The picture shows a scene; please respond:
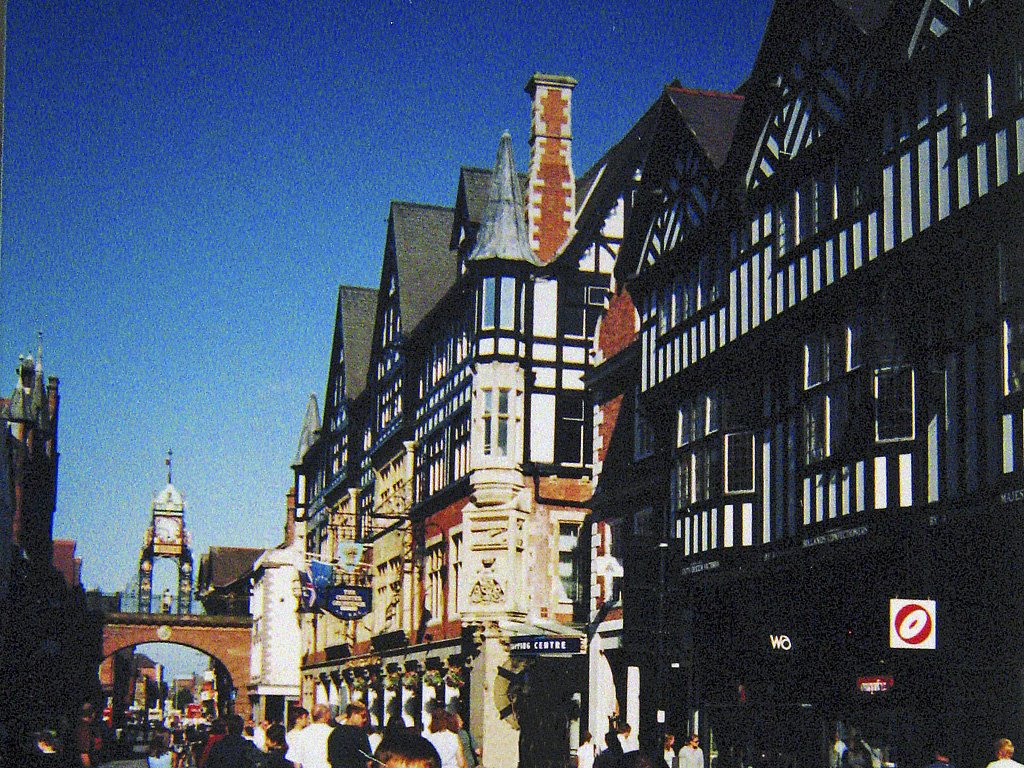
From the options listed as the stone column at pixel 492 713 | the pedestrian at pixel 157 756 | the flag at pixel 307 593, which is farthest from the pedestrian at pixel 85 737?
the flag at pixel 307 593

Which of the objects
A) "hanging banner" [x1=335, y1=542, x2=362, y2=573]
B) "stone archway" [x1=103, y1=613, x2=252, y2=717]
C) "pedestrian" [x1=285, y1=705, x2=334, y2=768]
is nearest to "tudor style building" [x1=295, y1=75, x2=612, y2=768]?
"hanging banner" [x1=335, y1=542, x2=362, y2=573]

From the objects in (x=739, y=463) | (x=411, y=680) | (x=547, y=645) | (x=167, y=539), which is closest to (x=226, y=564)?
(x=167, y=539)

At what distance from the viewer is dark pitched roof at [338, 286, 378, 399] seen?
56.2 metres

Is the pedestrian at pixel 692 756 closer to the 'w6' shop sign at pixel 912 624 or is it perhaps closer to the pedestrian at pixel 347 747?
the 'w6' shop sign at pixel 912 624

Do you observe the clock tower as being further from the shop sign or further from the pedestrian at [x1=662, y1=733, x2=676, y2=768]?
the shop sign

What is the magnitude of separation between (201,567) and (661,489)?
108737 mm

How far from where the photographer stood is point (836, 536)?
66.7 feet

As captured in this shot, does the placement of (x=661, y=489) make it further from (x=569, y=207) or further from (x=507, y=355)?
(x=569, y=207)

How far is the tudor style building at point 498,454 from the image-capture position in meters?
36.6

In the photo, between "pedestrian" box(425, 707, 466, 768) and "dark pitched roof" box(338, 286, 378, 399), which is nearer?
"pedestrian" box(425, 707, 466, 768)

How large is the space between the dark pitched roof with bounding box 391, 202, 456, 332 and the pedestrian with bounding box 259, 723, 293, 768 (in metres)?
29.7

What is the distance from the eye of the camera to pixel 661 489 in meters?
28.4

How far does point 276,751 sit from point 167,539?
353 feet

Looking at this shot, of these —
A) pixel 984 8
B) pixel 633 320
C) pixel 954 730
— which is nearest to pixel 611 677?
pixel 633 320
